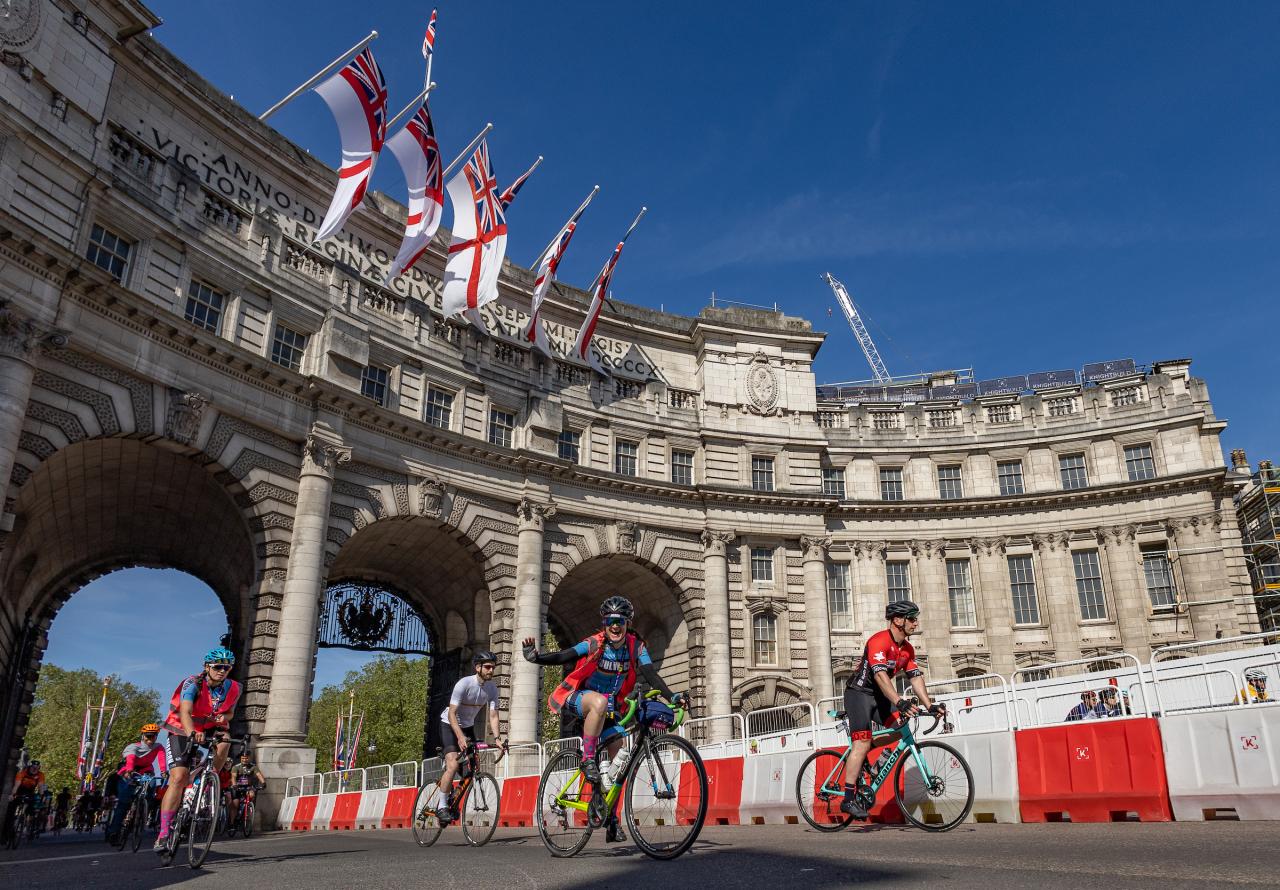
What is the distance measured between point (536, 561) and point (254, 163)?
14839mm

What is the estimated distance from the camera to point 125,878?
803 centimetres

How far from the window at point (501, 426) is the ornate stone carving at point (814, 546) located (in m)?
11.8

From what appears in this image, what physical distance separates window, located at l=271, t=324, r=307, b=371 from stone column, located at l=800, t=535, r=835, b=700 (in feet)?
62.5

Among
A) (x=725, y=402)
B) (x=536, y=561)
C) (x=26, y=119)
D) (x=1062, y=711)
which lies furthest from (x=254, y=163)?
(x=1062, y=711)

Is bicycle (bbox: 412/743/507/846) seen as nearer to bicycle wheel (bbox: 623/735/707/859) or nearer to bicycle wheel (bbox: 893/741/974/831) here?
bicycle wheel (bbox: 623/735/707/859)

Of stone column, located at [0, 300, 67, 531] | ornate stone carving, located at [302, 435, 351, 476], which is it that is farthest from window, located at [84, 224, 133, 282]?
ornate stone carving, located at [302, 435, 351, 476]

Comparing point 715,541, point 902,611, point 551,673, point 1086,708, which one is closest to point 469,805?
point 902,611

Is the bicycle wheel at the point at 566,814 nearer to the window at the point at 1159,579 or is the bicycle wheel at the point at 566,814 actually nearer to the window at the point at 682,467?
the window at the point at 682,467

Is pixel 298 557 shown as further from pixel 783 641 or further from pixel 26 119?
pixel 783 641

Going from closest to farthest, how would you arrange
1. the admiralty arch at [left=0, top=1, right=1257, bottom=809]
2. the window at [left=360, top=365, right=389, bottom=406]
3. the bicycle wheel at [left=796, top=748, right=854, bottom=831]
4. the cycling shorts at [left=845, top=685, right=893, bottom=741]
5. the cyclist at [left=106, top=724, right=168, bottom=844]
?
1. the cycling shorts at [left=845, top=685, right=893, bottom=741]
2. the bicycle wheel at [left=796, top=748, right=854, bottom=831]
3. the cyclist at [left=106, top=724, right=168, bottom=844]
4. the admiralty arch at [left=0, top=1, right=1257, bottom=809]
5. the window at [left=360, top=365, right=389, bottom=406]

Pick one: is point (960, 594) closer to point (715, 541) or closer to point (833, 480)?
point (833, 480)

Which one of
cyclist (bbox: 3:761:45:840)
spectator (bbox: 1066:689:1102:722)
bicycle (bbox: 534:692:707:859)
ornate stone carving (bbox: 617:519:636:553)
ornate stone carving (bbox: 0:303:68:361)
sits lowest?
cyclist (bbox: 3:761:45:840)

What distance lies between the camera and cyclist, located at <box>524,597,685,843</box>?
25.6ft

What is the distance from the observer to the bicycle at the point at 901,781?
8.48m
